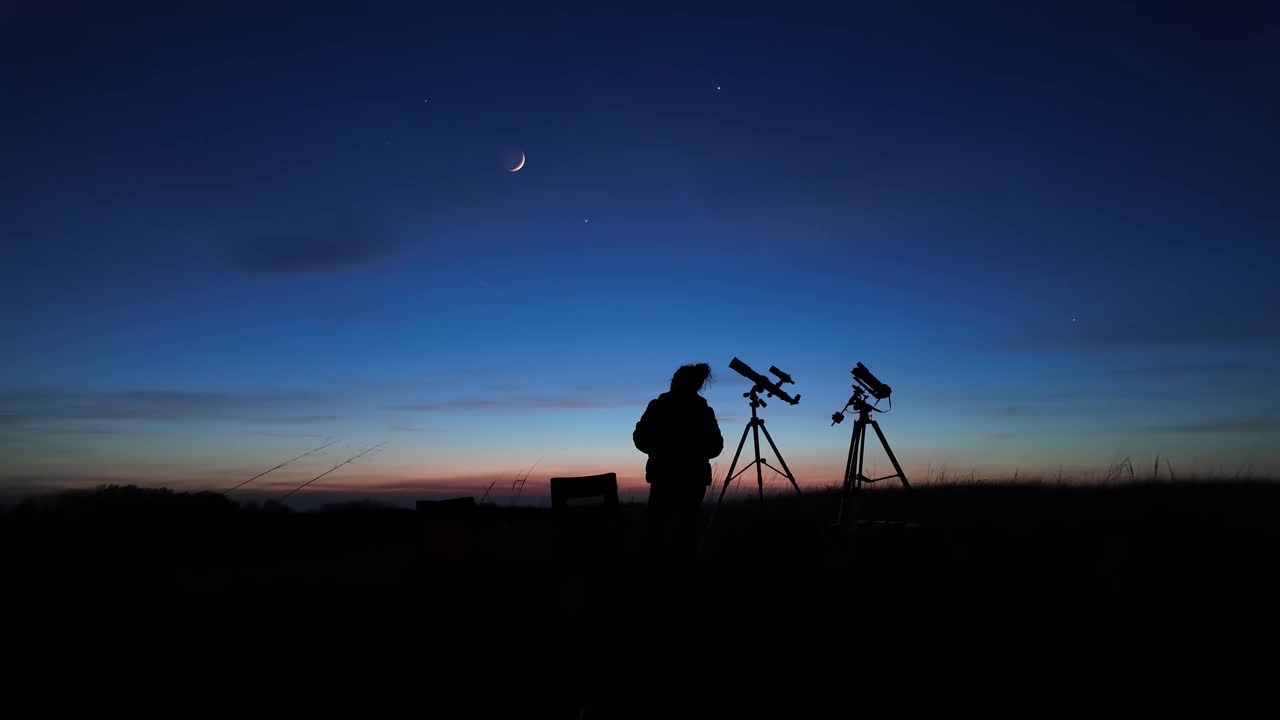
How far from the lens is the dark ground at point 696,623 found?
3.68 m

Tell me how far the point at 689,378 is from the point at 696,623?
2.67 meters

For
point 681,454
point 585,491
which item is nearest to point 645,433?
point 681,454

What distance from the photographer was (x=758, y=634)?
476 centimetres

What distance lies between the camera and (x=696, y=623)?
203 inches

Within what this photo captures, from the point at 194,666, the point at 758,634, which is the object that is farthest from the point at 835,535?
the point at 194,666

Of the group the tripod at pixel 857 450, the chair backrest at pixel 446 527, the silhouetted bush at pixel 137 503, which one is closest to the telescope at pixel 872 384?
the tripod at pixel 857 450

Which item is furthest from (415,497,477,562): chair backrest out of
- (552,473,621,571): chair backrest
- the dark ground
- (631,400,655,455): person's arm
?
(631,400,655,455): person's arm

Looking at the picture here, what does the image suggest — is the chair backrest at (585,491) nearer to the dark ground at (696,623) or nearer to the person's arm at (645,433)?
the dark ground at (696,623)

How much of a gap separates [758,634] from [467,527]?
17.7ft

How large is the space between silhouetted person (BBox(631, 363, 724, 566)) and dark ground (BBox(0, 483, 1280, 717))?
637mm

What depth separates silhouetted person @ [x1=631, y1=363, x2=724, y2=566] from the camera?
700 cm

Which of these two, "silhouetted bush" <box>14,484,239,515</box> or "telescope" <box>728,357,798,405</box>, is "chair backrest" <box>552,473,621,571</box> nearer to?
"telescope" <box>728,357,798,405</box>

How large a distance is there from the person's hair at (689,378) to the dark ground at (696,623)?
6.12 ft

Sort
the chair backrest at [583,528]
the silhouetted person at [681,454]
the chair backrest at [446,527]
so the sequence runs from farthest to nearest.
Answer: the chair backrest at [446,527], the chair backrest at [583,528], the silhouetted person at [681,454]
